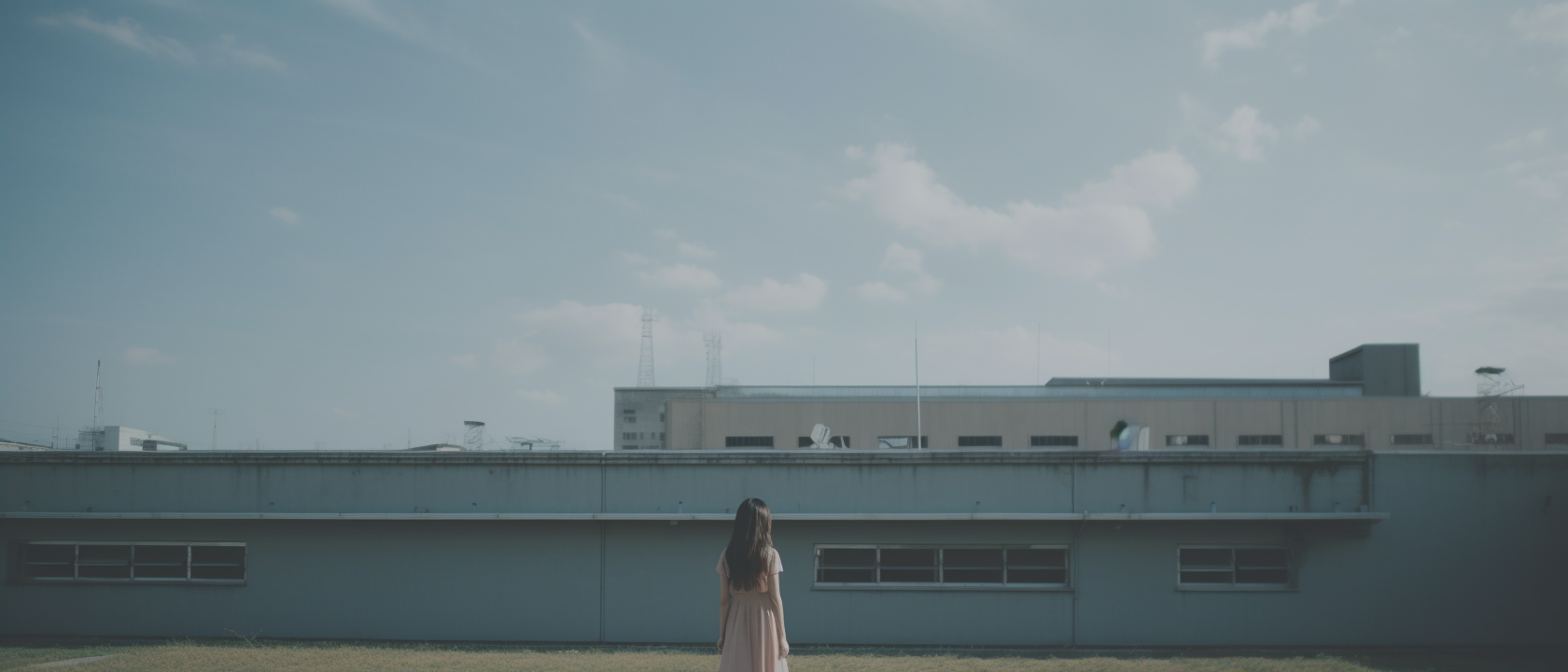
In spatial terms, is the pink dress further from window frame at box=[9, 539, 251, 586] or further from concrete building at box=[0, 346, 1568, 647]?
window frame at box=[9, 539, 251, 586]

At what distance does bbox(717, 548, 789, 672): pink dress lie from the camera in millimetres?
6445

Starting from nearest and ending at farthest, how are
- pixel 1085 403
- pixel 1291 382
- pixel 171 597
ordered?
pixel 171 597
pixel 1085 403
pixel 1291 382

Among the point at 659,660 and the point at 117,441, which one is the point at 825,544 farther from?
the point at 117,441

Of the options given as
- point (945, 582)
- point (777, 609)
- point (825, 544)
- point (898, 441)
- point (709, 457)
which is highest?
point (709, 457)

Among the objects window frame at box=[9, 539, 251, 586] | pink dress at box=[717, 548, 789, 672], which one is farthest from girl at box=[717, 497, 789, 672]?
window frame at box=[9, 539, 251, 586]

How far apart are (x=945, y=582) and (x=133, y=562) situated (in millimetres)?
13724

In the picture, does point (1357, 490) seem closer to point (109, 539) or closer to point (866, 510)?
point (866, 510)

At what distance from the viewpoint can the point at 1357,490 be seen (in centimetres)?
1416

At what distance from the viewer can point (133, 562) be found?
49.8 feet

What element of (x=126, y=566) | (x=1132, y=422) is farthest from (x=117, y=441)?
(x=1132, y=422)

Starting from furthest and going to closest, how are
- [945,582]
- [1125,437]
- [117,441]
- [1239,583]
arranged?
[117,441] → [1125,437] → [945,582] → [1239,583]

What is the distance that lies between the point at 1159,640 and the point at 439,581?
11.7 metres

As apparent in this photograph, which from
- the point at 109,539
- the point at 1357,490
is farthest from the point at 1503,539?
the point at 109,539

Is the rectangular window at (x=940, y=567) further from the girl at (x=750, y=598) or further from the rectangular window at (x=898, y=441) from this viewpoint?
the rectangular window at (x=898, y=441)
